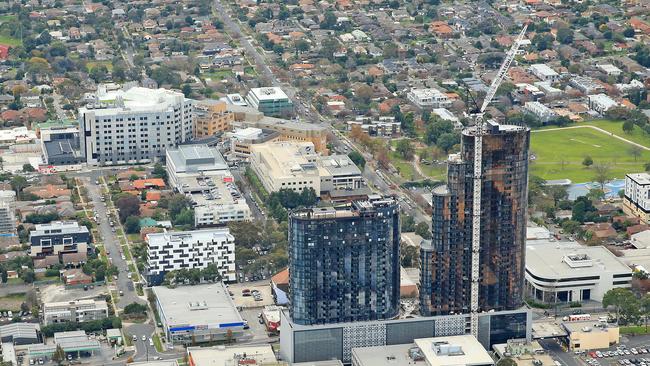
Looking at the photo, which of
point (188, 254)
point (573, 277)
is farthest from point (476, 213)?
point (188, 254)

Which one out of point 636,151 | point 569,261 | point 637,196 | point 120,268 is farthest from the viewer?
point 636,151

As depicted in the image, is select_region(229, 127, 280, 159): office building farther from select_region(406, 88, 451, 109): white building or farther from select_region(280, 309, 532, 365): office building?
select_region(280, 309, 532, 365): office building

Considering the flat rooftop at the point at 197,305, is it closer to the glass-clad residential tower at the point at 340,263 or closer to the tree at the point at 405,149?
the glass-clad residential tower at the point at 340,263

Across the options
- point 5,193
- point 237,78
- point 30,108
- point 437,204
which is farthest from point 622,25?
point 437,204

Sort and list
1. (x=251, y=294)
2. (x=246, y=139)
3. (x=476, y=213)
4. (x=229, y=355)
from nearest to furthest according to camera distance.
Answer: (x=229, y=355) < (x=476, y=213) < (x=251, y=294) < (x=246, y=139)

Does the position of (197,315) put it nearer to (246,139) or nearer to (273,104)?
(246,139)

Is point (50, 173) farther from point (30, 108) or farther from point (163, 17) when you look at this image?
point (163, 17)

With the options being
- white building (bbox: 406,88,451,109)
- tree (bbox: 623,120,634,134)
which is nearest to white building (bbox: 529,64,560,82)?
white building (bbox: 406,88,451,109)
